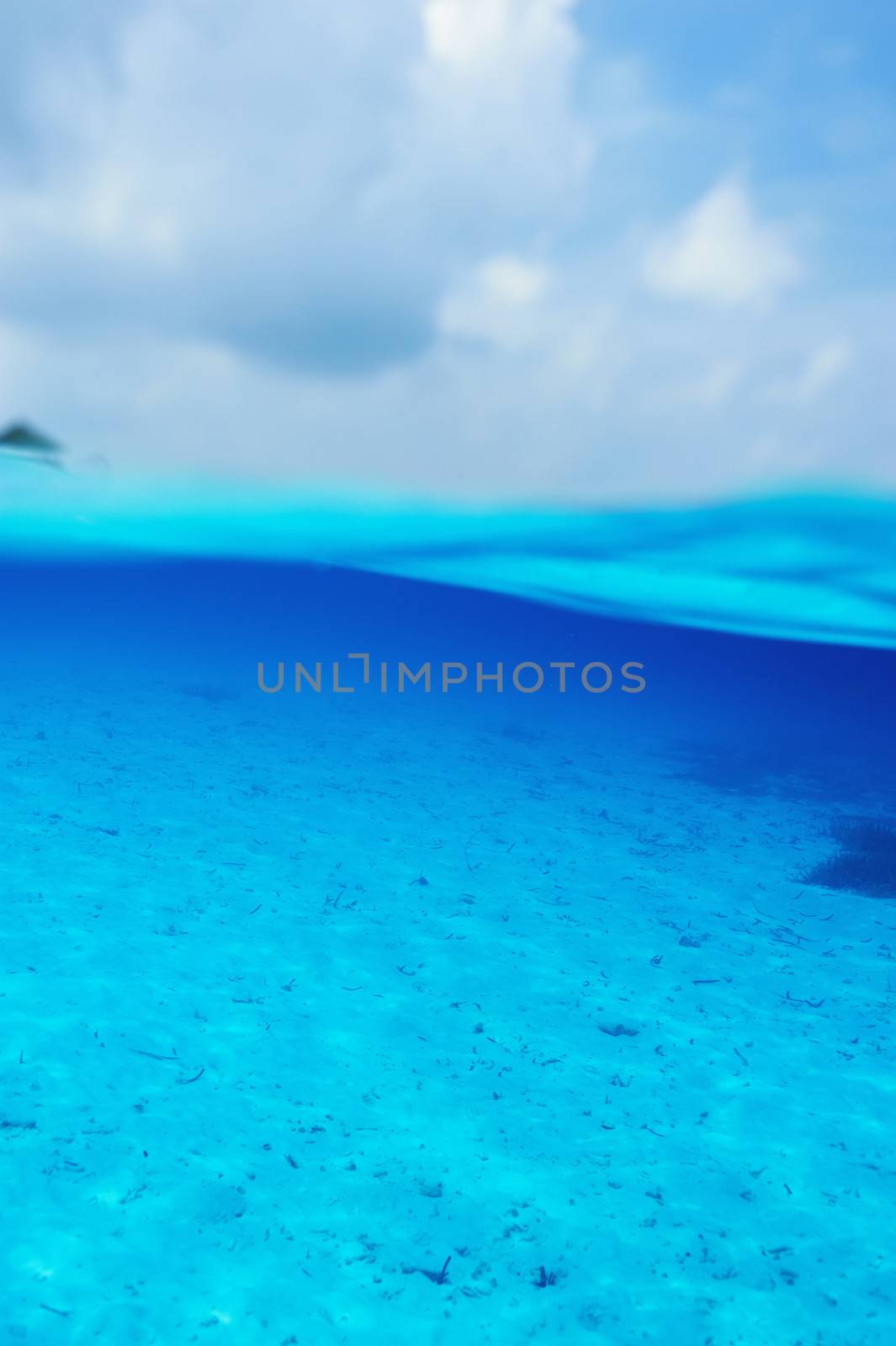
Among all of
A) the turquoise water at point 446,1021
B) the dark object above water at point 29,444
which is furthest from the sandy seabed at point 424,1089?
the dark object above water at point 29,444

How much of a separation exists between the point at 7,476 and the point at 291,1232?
16.8m

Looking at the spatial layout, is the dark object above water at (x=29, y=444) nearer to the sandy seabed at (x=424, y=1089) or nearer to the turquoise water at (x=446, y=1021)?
the turquoise water at (x=446, y=1021)

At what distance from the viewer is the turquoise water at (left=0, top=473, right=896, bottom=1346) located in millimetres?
4297

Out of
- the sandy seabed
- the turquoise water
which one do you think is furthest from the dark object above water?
the sandy seabed

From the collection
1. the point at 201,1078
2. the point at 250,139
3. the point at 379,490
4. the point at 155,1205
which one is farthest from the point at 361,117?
the point at 155,1205

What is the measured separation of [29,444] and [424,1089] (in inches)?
493

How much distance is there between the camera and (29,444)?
1391 cm

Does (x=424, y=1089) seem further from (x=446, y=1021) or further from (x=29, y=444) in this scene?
(x=29, y=444)

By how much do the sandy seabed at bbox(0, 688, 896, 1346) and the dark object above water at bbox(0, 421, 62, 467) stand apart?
5678 millimetres

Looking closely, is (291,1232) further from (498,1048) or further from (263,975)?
(263,975)

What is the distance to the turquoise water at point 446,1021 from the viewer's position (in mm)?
4297

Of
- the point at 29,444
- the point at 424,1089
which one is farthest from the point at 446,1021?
the point at 29,444

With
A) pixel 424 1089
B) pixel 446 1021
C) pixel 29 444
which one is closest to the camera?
pixel 424 1089

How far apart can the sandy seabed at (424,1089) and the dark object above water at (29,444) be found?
568 centimetres
